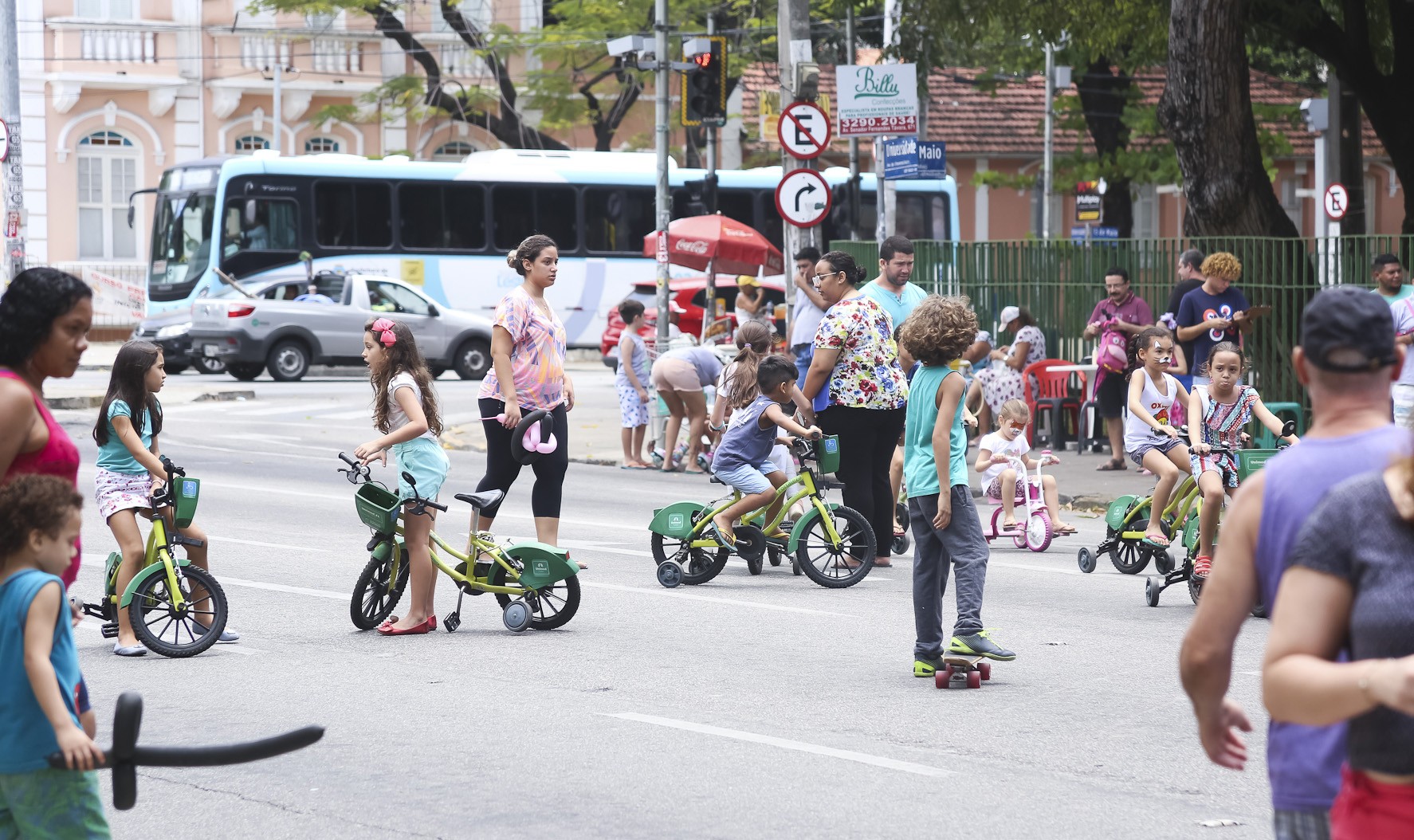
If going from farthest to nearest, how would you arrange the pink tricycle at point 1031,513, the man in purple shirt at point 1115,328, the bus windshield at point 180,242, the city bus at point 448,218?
the city bus at point 448,218 → the bus windshield at point 180,242 → the man in purple shirt at point 1115,328 → the pink tricycle at point 1031,513

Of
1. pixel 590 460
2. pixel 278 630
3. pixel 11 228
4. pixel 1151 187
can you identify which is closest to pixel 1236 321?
pixel 590 460

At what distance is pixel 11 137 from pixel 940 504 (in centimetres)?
1898

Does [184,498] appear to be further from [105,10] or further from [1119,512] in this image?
[105,10]

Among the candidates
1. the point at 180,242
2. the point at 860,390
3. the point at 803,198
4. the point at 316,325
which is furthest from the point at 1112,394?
the point at 180,242

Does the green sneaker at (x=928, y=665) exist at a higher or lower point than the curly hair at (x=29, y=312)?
lower

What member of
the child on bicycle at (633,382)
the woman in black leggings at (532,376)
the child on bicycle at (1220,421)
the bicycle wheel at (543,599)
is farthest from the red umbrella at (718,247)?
the bicycle wheel at (543,599)

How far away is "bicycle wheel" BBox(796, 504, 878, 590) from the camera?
11078mm

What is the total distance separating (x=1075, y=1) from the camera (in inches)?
867

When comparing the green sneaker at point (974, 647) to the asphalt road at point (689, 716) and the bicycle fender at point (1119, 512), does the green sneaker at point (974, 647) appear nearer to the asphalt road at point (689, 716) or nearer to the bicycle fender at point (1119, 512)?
the asphalt road at point (689, 716)

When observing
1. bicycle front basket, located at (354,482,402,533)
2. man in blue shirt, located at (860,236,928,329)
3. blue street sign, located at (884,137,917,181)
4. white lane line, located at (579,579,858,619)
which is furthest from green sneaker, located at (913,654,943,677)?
blue street sign, located at (884,137,917,181)

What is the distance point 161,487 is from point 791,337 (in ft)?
26.4

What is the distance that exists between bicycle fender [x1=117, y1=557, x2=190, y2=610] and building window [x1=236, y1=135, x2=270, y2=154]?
38.3 m

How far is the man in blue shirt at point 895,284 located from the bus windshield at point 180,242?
74.9 feet

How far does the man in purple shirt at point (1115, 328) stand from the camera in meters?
17.9
